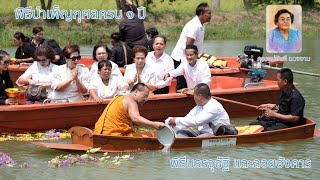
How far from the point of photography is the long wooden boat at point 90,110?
1091cm

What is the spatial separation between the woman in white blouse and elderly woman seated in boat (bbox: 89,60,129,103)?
0.71 meters

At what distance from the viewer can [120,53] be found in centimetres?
1377

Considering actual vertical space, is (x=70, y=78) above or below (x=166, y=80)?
above

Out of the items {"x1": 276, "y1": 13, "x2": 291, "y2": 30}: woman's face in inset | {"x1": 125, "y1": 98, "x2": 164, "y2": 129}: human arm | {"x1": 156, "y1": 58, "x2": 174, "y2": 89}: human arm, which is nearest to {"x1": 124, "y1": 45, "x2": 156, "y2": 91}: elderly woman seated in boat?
{"x1": 156, "y1": 58, "x2": 174, "y2": 89}: human arm

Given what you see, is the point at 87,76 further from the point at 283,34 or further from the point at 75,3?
the point at 75,3

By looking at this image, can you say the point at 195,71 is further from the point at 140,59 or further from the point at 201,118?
the point at 201,118

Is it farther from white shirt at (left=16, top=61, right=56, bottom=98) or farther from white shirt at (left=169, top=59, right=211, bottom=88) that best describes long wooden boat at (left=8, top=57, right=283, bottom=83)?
white shirt at (left=16, top=61, right=56, bottom=98)

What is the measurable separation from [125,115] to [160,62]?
9.25 feet

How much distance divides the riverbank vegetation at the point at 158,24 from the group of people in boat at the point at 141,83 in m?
14.2

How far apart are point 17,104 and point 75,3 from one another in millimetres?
27627

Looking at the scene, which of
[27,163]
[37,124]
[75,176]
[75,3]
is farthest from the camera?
[75,3]

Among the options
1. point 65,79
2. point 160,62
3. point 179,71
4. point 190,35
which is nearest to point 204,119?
point 179,71

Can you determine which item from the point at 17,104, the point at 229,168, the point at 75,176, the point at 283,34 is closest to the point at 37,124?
the point at 17,104

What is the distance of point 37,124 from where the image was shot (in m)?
11.1
